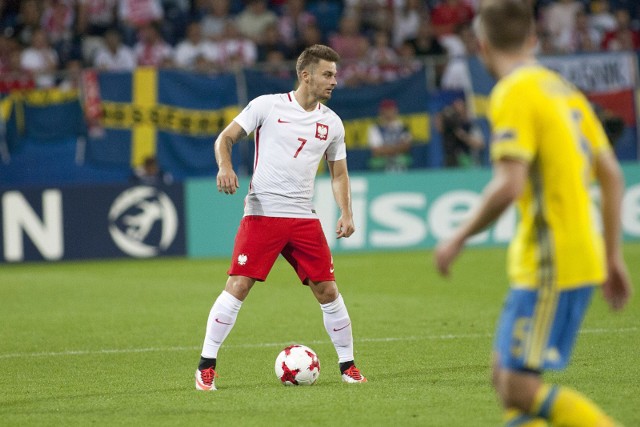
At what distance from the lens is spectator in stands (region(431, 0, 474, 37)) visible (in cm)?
2086

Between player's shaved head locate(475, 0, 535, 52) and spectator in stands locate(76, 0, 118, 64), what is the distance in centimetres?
1628

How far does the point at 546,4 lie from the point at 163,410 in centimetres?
1706

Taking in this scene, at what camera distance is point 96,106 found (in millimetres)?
17938

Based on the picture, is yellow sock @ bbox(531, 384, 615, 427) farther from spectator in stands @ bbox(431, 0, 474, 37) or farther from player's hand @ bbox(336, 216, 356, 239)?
spectator in stands @ bbox(431, 0, 474, 37)

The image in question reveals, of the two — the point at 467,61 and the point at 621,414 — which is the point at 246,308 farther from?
the point at 467,61

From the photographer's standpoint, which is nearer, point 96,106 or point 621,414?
point 621,414

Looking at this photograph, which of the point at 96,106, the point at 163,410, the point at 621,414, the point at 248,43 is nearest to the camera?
the point at 621,414

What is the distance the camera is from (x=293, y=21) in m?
20.4

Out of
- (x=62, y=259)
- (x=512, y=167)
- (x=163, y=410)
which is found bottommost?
(x=62, y=259)

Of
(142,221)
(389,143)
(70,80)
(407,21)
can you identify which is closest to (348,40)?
(407,21)

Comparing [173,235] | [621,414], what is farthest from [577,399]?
[173,235]

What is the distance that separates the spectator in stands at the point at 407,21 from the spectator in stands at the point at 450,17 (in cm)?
29

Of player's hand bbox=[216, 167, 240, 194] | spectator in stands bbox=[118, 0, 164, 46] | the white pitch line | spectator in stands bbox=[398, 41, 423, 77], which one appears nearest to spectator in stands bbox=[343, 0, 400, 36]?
spectator in stands bbox=[398, 41, 423, 77]

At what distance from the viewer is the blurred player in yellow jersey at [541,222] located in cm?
407
